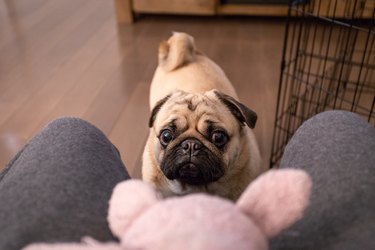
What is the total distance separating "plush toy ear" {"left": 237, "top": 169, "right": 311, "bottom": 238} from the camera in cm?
53

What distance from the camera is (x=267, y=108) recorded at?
2070mm

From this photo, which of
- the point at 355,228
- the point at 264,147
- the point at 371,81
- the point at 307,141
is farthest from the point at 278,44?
the point at 355,228

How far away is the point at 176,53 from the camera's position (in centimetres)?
169

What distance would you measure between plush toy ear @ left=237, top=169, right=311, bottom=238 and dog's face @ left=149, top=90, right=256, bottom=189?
58 cm

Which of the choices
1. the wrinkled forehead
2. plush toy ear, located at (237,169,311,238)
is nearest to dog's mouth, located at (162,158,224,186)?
the wrinkled forehead

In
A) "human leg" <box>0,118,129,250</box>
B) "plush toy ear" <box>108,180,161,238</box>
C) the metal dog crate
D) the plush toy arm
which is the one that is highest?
"plush toy ear" <box>108,180,161,238</box>

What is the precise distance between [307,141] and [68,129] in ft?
1.66

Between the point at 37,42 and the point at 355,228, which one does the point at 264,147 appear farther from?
the point at 37,42

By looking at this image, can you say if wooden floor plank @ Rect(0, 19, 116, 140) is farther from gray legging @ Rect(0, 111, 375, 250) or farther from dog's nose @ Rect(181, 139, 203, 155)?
gray legging @ Rect(0, 111, 375, 250)

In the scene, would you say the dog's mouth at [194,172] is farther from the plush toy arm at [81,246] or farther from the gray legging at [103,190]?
the plush toy arm at [81,246]

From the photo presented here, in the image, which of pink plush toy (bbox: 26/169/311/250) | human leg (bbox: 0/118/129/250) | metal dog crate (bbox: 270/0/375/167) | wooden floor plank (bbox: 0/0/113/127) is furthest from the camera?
wooden floor plank (bbox: 0/0/113/127)

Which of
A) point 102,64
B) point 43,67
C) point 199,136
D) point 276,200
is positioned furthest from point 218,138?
point 43,67

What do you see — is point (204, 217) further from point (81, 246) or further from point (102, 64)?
point (102, 64)

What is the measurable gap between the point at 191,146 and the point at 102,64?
5.32ft
